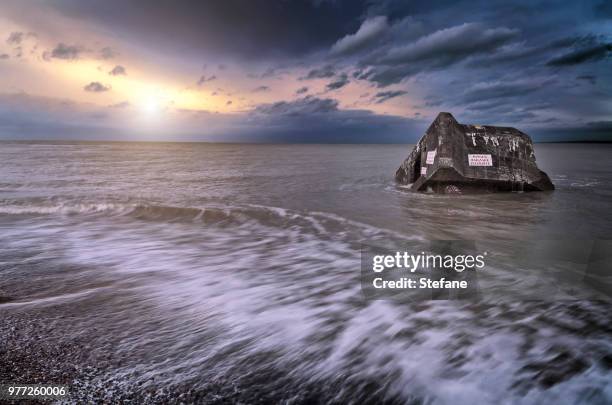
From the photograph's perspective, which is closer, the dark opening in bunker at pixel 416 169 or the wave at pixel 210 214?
the wave at pixel 210 214

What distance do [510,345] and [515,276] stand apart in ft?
4.32


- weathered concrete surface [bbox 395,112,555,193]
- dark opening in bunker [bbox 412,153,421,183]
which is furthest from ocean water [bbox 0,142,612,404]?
dark opening in bunker [bbox 412,153,421,183]

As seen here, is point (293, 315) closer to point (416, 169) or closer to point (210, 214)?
point (210, 214)

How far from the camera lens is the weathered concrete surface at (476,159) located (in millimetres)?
7473

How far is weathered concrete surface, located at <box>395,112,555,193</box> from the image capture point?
294 inches

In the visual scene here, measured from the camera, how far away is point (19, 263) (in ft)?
11.5

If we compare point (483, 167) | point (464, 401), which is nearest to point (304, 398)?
point (464, 401)

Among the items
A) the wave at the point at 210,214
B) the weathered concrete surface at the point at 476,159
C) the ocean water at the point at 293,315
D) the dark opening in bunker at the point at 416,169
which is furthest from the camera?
the dark opening in bunker at the point at 416,169

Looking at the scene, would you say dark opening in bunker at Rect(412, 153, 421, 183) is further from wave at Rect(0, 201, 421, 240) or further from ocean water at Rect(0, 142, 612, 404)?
wave at Rect(0, 201, 421, 240)

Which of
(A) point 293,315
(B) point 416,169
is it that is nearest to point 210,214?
(A) point 293,315

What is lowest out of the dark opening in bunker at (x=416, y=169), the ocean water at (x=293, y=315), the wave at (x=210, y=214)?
the ocean water at (x=293, y=315)

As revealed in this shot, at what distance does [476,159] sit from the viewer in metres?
7.48

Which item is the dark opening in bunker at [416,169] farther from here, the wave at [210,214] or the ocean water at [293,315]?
the wave at [210,214]

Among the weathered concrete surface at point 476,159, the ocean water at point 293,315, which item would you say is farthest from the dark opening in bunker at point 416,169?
the ocean water at point 293,315
